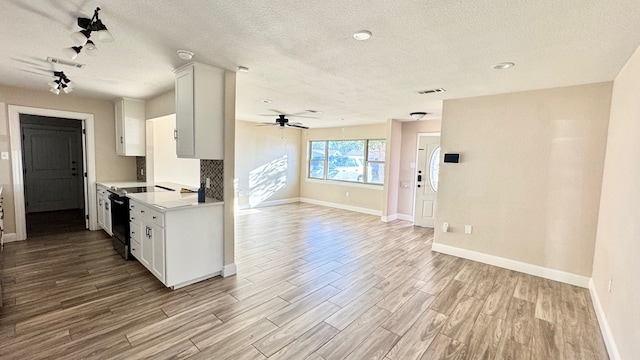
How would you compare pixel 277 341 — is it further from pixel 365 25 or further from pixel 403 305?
pixel 365 25

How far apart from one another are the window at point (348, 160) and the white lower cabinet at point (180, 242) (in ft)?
16.5

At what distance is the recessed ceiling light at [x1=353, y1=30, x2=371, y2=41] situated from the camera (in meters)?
2.13

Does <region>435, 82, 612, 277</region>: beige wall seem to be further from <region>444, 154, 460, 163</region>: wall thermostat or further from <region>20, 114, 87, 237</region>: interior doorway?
<region>20, 114, 87, 237</region>: interior doorway

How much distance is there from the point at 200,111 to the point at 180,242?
4.72 ft

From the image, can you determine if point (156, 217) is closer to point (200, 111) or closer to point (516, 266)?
Result: point (200, 111)

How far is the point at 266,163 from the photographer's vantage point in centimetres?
809

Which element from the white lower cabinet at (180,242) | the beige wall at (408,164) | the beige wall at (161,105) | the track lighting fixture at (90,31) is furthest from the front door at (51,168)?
the beige wall at (408,164)

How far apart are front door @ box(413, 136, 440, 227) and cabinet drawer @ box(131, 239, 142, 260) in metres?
5.34

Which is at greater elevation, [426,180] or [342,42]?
[342,42]

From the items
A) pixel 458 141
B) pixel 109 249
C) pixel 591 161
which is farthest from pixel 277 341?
pixel 591 161

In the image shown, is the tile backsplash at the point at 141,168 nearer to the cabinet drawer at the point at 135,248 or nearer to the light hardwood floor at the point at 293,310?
the light hardwood floor at the point at 293,310

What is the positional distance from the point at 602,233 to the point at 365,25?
3.33 m

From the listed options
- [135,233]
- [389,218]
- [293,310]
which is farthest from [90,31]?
[389,218]

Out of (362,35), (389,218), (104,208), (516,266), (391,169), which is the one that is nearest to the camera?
(362,35)
